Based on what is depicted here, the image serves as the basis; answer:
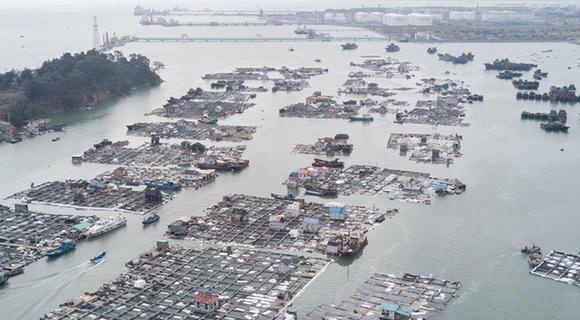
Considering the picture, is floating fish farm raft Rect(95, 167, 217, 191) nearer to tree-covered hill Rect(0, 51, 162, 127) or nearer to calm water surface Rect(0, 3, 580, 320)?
calm water surface Rect(0, 3, 580, 320)

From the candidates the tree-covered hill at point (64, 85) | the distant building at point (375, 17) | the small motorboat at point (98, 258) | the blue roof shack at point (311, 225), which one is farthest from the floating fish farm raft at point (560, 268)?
the distant building at point (375, 17)

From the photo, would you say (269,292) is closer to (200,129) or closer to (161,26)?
(200,129)

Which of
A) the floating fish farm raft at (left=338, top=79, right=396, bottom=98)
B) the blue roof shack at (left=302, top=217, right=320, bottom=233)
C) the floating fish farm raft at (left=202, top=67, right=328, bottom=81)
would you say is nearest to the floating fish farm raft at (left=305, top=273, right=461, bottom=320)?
the blue roof shack at (left=302, top=217, right=320, bottom=233)

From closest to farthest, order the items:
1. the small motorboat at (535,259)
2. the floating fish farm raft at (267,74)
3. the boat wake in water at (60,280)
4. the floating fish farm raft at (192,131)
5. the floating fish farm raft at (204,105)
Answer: the boat wake in water at (60,280) → the small motorboat at (535,259) → the floating fish farm raft at (192,131) → the floating fish farm raft at (204,105) → the floating fish farm raft at (267,74)

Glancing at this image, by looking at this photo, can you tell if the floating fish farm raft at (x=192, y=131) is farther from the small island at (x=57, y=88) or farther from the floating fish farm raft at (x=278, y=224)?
the floating fish farm raft at (x=278, y=224)

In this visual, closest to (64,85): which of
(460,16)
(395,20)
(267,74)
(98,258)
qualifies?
(267,74)

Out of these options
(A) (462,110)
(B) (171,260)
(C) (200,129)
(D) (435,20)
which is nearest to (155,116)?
(C) (200,129)

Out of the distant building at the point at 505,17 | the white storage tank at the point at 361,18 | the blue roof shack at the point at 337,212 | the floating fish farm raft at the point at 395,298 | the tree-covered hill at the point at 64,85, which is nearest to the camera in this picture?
the floating fish farm raft at the point at 395,298
